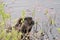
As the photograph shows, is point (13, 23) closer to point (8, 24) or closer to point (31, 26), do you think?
point (8, 24)

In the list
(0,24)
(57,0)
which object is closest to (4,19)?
(0,24)

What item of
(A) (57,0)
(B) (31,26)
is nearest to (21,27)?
(B) (31,26)

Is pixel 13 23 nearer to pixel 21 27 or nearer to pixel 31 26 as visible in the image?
pixel 21 27

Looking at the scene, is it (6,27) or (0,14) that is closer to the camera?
(0,14)

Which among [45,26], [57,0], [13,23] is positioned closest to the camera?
[13,23]

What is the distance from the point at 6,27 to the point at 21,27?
26cm

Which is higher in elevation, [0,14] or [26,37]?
[0,14]

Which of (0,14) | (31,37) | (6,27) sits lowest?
(31,37)

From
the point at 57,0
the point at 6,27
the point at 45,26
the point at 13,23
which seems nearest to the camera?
the point at 6,27

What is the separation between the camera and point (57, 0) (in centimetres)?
593

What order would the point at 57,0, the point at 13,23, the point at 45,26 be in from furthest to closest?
the point at 57,0 → the point at 45,26 → the point at 13,23

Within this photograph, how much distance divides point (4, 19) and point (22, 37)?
32 centimetres

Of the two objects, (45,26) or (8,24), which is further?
(45,26)

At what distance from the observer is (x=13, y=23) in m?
2.41
